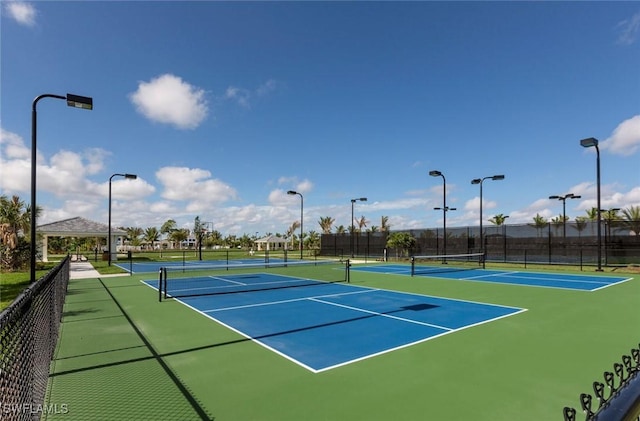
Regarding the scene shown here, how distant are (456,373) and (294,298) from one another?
22.4 ft

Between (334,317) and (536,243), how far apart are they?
24.7 m

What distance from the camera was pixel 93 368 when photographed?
5.30 meters

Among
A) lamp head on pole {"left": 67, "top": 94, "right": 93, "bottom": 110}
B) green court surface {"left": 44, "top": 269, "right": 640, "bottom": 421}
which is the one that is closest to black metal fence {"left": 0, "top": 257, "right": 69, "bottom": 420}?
green court surface {"left": 44, "top": 269, "right": 640, "bottom": 421}

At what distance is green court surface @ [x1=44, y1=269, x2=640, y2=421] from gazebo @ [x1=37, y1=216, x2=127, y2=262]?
2551 centimetres

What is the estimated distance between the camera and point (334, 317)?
860cm

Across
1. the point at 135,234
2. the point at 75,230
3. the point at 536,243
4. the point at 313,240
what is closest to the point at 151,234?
the point at 135,234

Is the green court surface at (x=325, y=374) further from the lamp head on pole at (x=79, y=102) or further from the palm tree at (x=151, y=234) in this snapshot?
the palm tree at (x=151, y=234)

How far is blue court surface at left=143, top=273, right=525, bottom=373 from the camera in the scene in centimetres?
622

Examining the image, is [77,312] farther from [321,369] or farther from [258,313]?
[321,369]

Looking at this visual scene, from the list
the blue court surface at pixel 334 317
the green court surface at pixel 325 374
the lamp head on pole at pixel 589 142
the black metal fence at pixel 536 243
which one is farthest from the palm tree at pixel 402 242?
the green court surface at pixel 325 374

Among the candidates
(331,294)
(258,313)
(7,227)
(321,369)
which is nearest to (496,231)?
→ (331,294)

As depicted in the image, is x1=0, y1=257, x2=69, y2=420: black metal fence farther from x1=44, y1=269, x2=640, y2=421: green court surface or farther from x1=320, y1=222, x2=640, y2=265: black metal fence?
x1=320, y1=222, x2=640, y2=265: black metal fence

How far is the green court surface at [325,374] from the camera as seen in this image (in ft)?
13.3

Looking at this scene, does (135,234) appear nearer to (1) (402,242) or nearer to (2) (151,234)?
(2) (151,234)
